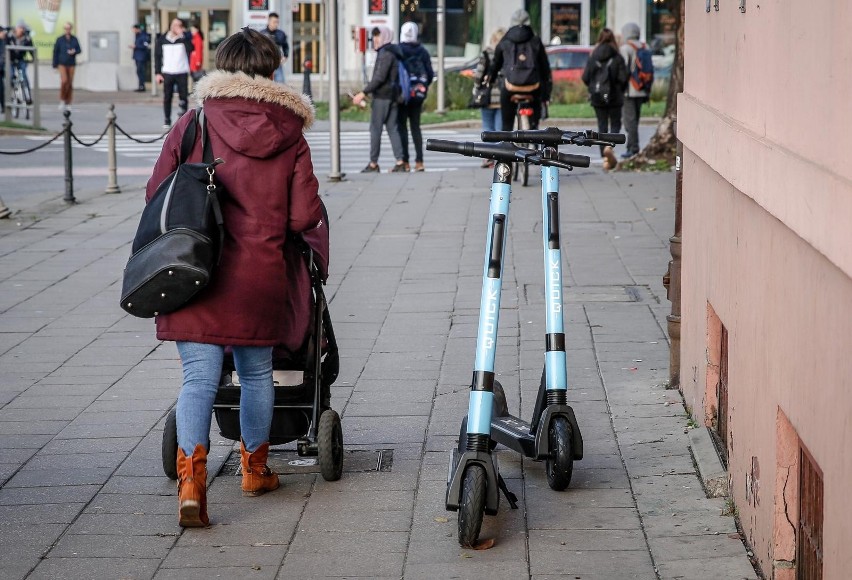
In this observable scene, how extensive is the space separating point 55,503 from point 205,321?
102 cm

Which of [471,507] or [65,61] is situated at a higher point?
[65,61]

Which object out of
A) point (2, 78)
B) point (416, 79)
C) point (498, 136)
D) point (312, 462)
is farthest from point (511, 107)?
point (2, 78)

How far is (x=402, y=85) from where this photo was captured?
59.1 feet

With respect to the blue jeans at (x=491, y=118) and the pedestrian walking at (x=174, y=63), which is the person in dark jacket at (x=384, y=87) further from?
the pedestrian walking at (x=174, y=63)

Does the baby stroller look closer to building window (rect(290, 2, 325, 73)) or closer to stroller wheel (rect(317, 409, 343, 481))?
stroller wheel (rect(317, 409, 343, 481))

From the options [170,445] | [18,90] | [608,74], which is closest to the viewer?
[170,445]

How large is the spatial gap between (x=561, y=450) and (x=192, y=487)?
4.37 ft

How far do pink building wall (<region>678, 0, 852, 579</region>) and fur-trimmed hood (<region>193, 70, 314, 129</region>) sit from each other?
1.57m

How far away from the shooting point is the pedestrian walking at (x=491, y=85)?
18.0 m

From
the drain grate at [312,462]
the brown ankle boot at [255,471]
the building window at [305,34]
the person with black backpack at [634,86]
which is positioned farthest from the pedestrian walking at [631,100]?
the building window at [305,34]

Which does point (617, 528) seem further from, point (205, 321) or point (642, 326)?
point (642, 326)

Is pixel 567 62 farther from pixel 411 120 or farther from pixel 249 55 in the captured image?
pixel 249 55

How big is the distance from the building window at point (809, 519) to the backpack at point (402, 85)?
14227 millimetres

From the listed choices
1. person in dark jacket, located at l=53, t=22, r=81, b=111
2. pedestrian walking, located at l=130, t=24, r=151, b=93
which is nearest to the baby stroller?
person in dark jacket, located at l=53, t=22, r=81, b=111
